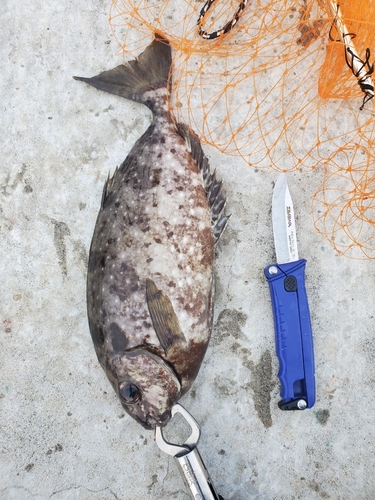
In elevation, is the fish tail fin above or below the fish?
above

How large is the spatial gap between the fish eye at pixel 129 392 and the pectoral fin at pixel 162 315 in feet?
0.95

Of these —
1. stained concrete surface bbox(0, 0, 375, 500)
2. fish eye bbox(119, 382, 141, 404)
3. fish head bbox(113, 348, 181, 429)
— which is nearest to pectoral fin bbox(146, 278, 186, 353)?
fish head bbox(113, 348, 181, 429)

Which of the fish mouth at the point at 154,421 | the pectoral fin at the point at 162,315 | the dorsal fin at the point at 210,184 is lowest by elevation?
the fish mouth at the point at 154,421

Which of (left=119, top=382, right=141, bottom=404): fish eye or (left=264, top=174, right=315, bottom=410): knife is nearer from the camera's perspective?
(left=119, top=382, right=141, bottom=404): fish eye

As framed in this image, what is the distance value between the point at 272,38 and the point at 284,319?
1998 millimetres

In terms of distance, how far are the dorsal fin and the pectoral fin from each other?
582 millimetres

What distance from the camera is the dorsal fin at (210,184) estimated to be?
9.43ft

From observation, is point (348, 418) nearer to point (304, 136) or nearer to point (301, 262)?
point (301, 262)

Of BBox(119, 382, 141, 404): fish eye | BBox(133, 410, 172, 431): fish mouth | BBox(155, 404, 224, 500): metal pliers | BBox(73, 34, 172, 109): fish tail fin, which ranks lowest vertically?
BBox(155, 404, 224, 500): metal pliers

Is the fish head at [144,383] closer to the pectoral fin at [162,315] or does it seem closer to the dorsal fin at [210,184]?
the pectoral fin at [162,315]

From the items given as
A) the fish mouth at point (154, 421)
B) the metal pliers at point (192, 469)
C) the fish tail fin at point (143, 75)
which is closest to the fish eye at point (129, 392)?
the fish mouth at point (154, 421)

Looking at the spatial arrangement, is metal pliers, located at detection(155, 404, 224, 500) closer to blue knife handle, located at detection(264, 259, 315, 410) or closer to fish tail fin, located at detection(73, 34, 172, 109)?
blue knife handle, located at detection(264, 259, 315, 410)

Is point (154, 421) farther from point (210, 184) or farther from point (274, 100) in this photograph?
point (274, 100)

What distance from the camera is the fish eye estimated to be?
8.29 ft
